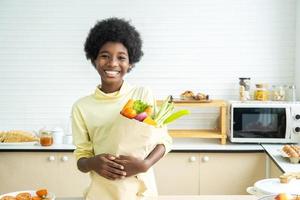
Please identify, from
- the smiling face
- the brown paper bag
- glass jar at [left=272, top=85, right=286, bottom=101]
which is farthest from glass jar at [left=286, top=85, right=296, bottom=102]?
the brown paper bag

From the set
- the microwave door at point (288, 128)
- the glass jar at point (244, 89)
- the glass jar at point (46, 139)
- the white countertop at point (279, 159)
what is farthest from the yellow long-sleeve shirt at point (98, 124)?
the glass jar at point (244, 89)

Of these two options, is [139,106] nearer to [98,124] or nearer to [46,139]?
[98,124]

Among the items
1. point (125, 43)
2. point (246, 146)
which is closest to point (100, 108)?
point (125, 43)

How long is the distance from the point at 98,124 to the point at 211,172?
6.00 ft

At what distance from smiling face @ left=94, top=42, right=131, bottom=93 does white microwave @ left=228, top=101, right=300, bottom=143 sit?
5.95ft

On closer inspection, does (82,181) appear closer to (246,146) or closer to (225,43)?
(246,146)

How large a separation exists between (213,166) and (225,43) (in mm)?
1136

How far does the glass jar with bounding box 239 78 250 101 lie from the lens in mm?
3420

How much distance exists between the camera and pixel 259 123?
3.19m

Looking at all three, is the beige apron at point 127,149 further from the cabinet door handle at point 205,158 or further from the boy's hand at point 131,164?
the cabinet door handle at point 205,158

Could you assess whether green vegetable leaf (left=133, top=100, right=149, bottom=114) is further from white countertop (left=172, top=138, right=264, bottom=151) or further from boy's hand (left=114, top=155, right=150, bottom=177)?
white countertop (left=172, top=138, right=264, bottom=151)

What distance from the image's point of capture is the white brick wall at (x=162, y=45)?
140 inches

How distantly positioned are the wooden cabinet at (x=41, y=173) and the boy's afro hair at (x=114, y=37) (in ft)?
5.63

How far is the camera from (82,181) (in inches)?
127
